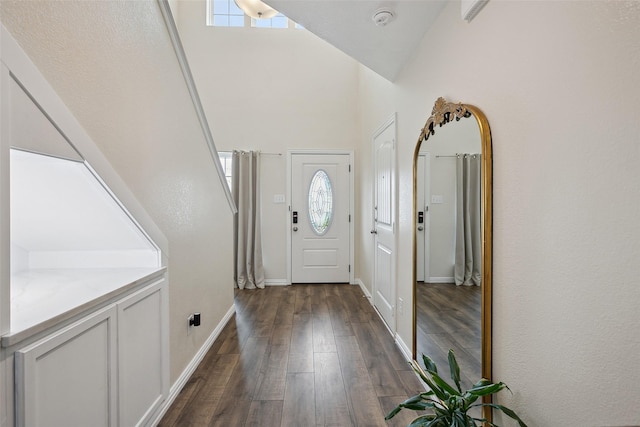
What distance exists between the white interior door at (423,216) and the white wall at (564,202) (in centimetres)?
61

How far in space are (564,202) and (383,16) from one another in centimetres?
138

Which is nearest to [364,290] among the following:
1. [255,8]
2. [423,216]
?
[423,216]

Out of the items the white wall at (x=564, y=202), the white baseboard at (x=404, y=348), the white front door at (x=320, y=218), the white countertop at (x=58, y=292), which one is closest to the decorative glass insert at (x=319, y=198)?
the white front door at (x=320, y=218)

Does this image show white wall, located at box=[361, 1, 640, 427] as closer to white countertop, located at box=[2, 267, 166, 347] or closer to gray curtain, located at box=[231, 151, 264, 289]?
white countertop, located at box=[2, 267, 166, 347]

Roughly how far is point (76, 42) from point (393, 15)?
1.53 m

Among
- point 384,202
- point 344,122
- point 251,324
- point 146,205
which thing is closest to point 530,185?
point 146,205

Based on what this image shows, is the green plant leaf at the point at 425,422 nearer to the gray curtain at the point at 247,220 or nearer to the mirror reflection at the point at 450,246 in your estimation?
the mirror reflection at the point at 450,246

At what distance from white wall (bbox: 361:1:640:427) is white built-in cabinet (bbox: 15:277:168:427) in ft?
5.13

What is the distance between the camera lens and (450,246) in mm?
1632

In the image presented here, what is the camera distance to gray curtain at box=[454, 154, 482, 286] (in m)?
1.35

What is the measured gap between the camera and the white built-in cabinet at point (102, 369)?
0.90 m

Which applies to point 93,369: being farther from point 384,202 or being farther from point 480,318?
point 384,202

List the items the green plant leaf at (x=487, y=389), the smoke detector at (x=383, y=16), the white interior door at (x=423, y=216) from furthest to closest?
the white interior door at (x=423, y=216) → the smoke detector at (x=383, y=16) → the green plant leaf at (x=487, y=389)

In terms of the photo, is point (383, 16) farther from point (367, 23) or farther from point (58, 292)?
point (58, 292)
